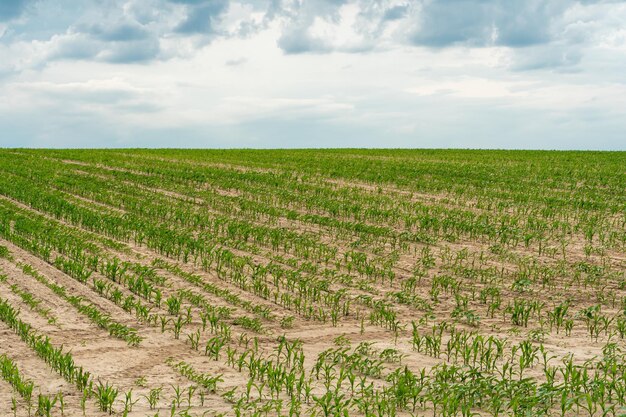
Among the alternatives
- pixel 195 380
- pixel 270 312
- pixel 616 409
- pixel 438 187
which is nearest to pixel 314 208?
pixel 438 187

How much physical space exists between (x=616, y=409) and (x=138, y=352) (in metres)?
6.11

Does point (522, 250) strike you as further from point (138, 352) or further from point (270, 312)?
point (138, 352)

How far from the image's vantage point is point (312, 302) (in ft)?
41.8

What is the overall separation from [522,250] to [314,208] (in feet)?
26.8

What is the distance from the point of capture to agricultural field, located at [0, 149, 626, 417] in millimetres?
7805

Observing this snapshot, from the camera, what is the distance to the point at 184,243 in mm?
17484

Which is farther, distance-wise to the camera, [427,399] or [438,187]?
[438,187]

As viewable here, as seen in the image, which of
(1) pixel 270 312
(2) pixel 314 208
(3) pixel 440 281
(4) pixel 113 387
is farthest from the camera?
(2) pixel 314 208

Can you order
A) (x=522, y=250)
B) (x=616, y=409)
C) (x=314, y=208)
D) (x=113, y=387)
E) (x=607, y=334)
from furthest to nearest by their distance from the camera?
(x=314, y=208), (x=522, y=250), (x=607, y=334), (x=113, y=387), (x=616, y=409)

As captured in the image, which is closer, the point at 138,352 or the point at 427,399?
the point at 427,399

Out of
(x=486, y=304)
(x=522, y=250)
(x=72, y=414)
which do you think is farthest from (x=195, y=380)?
(x=522, y=250)

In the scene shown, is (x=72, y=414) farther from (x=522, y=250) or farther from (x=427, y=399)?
(x=522, y=250)

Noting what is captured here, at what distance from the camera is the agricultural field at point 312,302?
7805mm

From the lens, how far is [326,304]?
1257 cm
